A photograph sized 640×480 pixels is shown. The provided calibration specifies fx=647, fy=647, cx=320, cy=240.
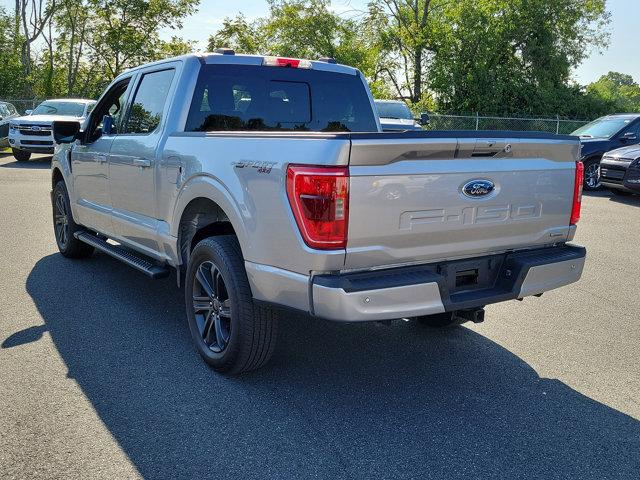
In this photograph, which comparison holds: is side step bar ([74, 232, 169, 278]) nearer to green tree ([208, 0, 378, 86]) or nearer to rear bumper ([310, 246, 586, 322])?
rear bumper ([310, 246, 586, 322])

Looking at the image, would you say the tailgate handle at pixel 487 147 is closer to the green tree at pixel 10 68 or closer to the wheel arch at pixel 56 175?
the wheel arch at pixel 56 175

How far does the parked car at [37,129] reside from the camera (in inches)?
737

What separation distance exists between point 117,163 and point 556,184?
344 cm

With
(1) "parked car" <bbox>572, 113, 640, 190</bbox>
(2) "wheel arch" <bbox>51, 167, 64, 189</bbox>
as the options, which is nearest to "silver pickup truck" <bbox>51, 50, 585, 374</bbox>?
(2) "wheel arch" <bbox>51, 167, 64, 189</bbox>

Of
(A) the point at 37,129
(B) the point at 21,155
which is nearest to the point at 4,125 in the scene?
(B) the point at 21,155

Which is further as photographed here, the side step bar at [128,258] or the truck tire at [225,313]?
the side step bar at [128,258]

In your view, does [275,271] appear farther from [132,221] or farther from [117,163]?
[117,163]

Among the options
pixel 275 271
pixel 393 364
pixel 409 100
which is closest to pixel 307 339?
pixel 393 364

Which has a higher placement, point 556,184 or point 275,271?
point 556,184

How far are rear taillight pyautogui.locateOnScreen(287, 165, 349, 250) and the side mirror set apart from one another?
3.77 metres

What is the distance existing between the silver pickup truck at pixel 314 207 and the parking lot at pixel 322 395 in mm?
371

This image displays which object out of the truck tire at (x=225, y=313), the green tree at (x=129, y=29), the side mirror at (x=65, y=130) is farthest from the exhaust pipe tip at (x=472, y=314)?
the green tree at (x=129, y=29)

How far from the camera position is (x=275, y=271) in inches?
134

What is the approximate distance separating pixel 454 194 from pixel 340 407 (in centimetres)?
134
